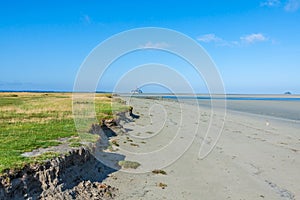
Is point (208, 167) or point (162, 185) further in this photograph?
point (208, 167)

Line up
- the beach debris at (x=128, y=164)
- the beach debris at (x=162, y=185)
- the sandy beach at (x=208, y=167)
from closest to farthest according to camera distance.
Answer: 1. the sandy beach at (x=208, y=167)
2. the beach debris at (x=162, y=185)
3. the beach debris at (x=128, y=164)

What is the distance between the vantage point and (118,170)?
50.7 ft

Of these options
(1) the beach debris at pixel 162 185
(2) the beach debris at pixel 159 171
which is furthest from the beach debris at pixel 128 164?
(1) the beach debris at pixel 162 185

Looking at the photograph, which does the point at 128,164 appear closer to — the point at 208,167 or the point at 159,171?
the point at 159,171

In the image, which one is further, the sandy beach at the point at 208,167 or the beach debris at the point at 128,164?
the beach debris at the point at 128,164

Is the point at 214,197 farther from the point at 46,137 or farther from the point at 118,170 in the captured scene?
the point at 46,137

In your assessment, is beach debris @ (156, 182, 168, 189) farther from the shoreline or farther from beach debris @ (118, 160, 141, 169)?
beach debris @ (118, 160, 141, 169)

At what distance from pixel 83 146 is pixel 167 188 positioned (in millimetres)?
4649

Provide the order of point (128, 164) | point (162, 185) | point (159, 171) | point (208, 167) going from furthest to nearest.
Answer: point (208, 167), point (128, 164), point (159, 171), point (162, 185)

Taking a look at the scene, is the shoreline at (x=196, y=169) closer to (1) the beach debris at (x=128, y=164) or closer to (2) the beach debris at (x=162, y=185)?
(2) the beach debris at (x=162, y=185)

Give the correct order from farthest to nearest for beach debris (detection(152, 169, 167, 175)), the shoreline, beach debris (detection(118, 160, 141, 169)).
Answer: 1. beach debris (detection(118, 160, 141, 169))
2. beach debris (detection(152, 169, 167, 175))
3. the shoreline

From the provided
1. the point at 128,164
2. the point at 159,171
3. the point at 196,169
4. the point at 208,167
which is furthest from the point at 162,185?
the point at 208,167

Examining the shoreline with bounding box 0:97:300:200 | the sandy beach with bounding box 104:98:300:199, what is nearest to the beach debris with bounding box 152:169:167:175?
the shoreline with bounding box 0:97:300:200

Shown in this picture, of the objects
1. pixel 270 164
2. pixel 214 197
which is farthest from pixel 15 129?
pixel 270 164
